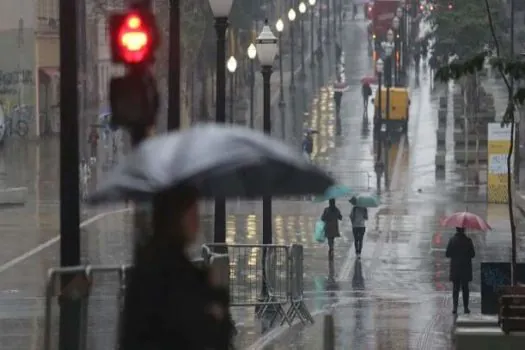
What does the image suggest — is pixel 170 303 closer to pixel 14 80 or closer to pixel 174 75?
pixel 174 75

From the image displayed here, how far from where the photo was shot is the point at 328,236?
34.5 meters

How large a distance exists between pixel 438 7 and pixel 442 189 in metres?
22.6

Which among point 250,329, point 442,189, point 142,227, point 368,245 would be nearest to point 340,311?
point 250,329

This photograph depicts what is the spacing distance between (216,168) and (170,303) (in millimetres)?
719

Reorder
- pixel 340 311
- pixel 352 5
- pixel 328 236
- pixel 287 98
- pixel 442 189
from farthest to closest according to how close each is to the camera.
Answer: pixel 352 5 → pixel 287 98 → pixel 442 189 → pixel 328 236 → pixel 340 311

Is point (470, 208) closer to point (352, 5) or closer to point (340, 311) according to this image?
point (340, 311)

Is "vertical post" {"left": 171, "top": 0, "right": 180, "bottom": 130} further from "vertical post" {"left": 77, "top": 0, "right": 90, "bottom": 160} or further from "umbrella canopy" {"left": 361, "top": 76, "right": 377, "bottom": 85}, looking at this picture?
"umbrella canopy" {"left": 361, "top": 76, "right": 377, "bottom": 85}

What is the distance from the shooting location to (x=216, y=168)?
23.9ft

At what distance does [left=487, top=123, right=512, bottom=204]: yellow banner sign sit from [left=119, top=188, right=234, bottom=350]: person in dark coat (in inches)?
1612

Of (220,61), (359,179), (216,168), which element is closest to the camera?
(216,168)

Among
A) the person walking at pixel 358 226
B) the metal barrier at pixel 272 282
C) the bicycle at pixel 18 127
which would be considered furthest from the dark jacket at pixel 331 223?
the bicycle at pixel 18 127

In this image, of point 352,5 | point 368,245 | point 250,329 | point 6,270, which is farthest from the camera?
point 352,5

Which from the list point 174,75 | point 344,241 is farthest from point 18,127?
point 174,75

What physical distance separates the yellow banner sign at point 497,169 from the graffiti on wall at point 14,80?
29548 mm
